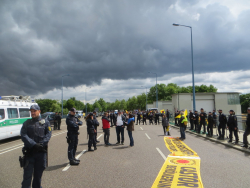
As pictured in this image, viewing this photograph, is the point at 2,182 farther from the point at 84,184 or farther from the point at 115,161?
the point at 115,161

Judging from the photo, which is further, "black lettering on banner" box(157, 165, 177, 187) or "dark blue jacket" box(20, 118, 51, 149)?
"black lettering on banner" box(157, 165, 177, 187)

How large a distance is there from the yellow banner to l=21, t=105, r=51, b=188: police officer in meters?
2.59

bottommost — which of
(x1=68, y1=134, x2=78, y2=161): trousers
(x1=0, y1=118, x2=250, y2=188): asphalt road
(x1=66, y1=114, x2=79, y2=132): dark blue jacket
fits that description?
(x1=0, y1=118, x2=250, y2=188): asphalt road

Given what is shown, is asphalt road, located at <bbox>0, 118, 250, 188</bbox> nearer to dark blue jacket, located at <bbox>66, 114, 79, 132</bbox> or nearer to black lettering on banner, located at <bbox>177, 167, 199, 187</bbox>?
black lettering on banner, located at <bbox>177, 167, 199, 187</bbox>

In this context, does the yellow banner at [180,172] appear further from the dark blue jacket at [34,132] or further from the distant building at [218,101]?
the distant building at [218,101]

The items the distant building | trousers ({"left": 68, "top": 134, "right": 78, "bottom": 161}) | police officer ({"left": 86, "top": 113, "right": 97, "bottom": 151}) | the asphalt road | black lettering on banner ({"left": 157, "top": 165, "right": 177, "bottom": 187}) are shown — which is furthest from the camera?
the distant building

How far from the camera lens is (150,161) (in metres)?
6.68

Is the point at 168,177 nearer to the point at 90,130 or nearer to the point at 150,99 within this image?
the point at 90,130

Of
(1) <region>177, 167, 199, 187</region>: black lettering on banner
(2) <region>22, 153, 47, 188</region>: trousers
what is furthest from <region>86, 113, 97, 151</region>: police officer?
(2) <region>22, 153, 47, 188</region>: trousers

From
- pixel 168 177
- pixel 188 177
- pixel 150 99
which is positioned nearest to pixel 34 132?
pixel 168 177

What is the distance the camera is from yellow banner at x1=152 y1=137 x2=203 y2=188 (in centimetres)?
465

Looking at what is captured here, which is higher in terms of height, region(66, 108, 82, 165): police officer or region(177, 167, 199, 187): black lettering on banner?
region(66, 108, 82, 165): police officer

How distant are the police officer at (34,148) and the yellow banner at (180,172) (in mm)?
2589

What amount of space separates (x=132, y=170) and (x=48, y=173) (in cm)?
248
